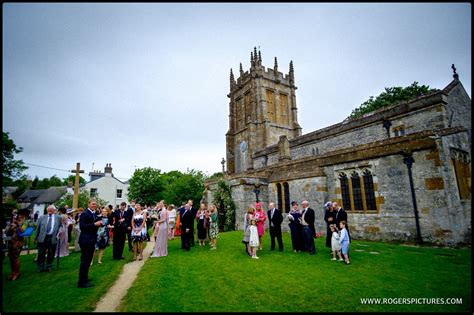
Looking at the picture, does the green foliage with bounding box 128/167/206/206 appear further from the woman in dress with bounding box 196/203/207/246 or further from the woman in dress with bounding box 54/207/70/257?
the woman in dress with bounding box 54/207/70/257

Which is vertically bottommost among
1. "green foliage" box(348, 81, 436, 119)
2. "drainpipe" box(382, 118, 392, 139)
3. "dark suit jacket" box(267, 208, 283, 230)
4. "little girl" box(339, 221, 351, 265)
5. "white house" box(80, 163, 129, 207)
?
"little girl" box(339, 221, 351, 265)

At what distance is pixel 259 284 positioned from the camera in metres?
5.78

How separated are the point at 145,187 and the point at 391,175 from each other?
3164 centimetres

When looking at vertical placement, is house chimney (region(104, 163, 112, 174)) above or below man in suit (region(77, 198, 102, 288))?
above

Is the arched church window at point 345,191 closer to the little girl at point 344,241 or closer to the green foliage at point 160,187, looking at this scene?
A: the little girl at point 344,241

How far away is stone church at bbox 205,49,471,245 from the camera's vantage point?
10484mm

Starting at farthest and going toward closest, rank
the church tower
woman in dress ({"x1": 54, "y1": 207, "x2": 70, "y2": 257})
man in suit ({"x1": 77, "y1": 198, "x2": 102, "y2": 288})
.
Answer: the church tower
woman in dress ({"x1": 54, "y1": 207, "x2": 70, "y2": 257})
man in suit ({"x1": 77, "y1": 198, "x2": 102, "y2": 288})

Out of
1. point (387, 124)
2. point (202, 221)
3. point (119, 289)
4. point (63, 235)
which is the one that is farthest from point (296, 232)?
point (387, 124)

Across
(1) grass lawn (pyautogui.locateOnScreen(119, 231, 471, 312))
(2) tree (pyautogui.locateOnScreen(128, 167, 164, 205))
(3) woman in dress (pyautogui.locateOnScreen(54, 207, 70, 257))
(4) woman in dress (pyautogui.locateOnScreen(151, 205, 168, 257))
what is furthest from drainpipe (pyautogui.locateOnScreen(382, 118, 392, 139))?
(2) tree (pyautogui.locateOnScreen(128, 167, 164, 205))

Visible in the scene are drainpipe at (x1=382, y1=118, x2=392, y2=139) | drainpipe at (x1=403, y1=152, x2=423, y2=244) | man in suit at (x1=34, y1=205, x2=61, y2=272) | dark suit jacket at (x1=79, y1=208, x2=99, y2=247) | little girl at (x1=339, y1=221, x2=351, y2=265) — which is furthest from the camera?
drainpipe at (x1=382, y1=118, x2=392, y2=139)

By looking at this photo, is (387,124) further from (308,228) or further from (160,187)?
(160,187)

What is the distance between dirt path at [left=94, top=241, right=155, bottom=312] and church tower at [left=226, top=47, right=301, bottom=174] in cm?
2521

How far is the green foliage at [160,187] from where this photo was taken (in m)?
30.2

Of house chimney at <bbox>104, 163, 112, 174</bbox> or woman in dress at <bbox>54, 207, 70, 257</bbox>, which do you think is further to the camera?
house chimney at <bbox>104, 163, 112, 174</bbox>
